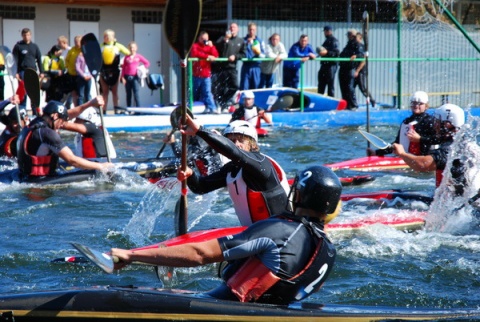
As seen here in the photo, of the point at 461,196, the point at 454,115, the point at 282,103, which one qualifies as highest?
the point at 454,115

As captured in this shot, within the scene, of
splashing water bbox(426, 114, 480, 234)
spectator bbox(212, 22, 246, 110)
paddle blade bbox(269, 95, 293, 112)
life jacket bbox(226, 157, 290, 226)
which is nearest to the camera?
life jacket bbox(226, 157, 290, 226)

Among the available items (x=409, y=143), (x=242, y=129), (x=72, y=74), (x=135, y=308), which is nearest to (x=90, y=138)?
(x=409, y=143)

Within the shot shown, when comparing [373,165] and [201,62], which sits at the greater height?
[201,62]

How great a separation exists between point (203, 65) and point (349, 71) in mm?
3419

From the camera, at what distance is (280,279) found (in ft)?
13.0

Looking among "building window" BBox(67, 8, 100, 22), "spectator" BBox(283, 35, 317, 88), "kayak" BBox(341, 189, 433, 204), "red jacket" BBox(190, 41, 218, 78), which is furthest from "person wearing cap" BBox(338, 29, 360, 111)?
"kayak" BBox(341, 189, 433, 204)

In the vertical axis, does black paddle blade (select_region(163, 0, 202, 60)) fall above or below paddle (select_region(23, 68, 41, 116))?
above

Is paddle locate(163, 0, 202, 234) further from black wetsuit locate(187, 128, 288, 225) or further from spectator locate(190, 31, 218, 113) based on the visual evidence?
spectator locate(190, 31, 218, 113)

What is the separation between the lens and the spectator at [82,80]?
16.2 meters

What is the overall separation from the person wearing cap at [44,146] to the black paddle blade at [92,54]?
7.25 ft

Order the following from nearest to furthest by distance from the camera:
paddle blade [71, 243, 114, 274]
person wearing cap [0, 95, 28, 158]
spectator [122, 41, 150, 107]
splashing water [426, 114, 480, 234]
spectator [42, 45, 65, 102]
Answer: paddle blade [71, 243, 114, 274] → splashing water [426, 114, 480, 234] → person wearing cap [0, 95, 28, 158] → spectator [42, 45, 65, 102] → spectator [122, 41, 150, 107]

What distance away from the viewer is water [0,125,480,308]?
6168 mm

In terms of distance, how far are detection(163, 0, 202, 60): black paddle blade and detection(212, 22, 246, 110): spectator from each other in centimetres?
1017

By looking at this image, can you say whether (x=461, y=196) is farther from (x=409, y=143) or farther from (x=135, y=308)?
(x=135, y=308)
